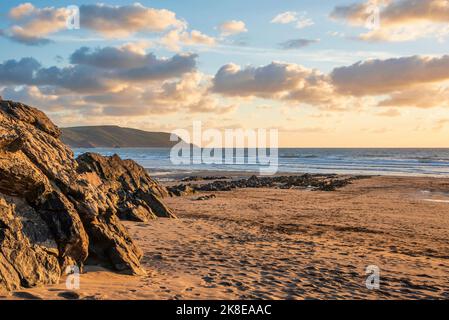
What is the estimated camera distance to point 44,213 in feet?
25.2

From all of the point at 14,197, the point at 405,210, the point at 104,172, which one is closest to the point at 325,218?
the point at 405,210

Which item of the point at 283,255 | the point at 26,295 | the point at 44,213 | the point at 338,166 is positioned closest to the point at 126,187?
the point at 283,255

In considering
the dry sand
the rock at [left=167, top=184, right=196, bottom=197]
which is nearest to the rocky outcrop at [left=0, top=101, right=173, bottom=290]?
the dry sand

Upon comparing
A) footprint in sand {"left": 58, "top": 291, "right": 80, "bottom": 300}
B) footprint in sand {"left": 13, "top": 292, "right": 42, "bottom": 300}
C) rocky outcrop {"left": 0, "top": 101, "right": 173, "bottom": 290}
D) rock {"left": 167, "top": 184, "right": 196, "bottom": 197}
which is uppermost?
rocky outcrop {"left": 0, "top": 101, "right": 173, "bottom": 290}

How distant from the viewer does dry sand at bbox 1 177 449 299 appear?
775 cm

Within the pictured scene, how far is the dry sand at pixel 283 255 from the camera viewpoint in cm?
775

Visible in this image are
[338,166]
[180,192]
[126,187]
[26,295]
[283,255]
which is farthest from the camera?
[338,166]

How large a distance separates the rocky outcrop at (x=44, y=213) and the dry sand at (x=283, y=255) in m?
0.49

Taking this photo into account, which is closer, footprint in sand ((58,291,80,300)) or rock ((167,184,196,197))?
footprint in sand ((58,291,80,300))

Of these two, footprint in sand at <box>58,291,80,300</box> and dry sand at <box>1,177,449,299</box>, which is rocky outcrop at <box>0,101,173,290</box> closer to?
dry sand at <box>1,177,449,299</box>

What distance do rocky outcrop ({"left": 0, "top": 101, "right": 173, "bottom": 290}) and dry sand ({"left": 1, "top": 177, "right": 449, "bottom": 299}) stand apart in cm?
49

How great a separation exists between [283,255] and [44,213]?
6453 millimetres

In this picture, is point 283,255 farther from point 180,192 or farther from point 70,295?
point 180,192
